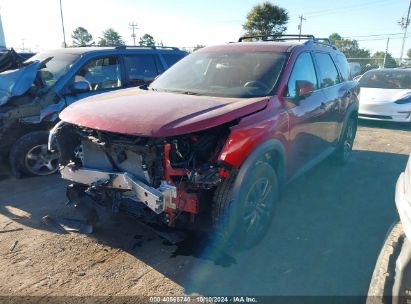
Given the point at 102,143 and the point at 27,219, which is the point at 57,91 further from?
the point at 102,143

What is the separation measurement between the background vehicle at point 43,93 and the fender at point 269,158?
10.8 ft

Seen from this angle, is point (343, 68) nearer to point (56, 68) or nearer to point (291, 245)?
point (291, 245)

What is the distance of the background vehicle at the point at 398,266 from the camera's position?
1899mm

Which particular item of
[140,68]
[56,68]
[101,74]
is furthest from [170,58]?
[56,68]

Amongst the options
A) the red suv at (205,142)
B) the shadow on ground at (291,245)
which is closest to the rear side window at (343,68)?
the red suv at (205,142)

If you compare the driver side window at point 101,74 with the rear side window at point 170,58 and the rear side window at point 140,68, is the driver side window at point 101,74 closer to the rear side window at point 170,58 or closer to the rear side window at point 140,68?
the rear side window at point 140,68

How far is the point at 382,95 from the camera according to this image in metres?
9.52

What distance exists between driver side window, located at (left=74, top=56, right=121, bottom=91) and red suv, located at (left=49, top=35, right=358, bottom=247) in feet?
6.15

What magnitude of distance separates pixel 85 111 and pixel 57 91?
7.99ft

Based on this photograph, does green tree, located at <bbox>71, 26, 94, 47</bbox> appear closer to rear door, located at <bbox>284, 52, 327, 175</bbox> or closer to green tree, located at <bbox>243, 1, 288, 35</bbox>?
green tree, located at <bbox>243, 1, 288, 35</bbox>

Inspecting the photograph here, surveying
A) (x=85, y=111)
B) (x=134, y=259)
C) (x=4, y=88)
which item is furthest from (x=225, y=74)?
(x=4, y=88)

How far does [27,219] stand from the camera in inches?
159

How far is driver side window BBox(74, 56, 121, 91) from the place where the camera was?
225 inches

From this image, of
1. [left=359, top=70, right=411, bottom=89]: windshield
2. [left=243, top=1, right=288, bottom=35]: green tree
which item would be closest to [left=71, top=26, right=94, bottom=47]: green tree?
[left=243, top=1, right=288, bottom=35]: green tree
